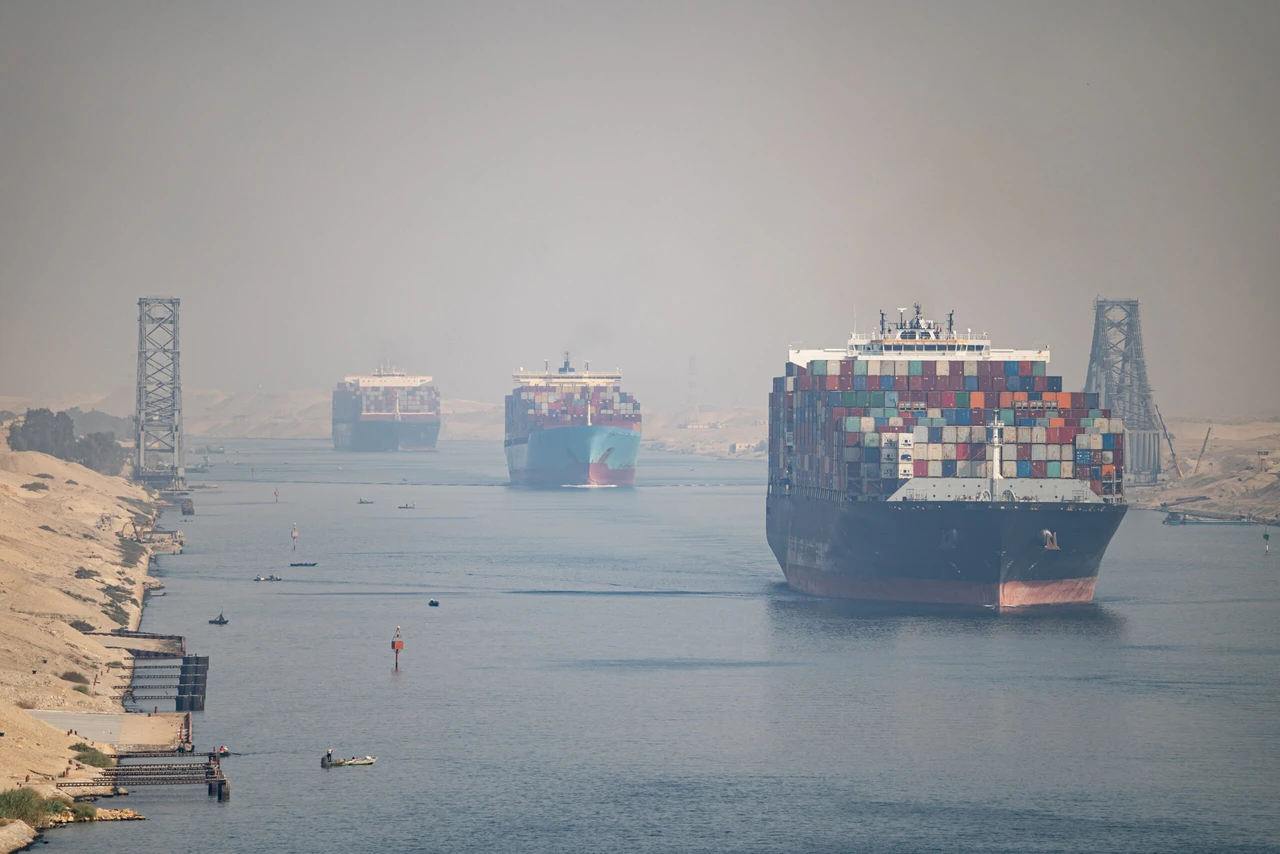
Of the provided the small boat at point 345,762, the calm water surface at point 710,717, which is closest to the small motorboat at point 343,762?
the small boat at point 345,762

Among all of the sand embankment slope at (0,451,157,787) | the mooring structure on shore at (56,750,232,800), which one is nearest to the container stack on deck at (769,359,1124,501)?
the sand embankment slope at (0,451,157,787)

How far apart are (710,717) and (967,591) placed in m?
24.5

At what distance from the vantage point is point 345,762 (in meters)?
57.0

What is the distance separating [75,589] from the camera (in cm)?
8644

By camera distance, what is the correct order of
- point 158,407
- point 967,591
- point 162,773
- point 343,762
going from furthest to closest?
point 158,407, point 967,591, point 343,762, point 162,773

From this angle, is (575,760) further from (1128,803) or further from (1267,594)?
(1267,594)

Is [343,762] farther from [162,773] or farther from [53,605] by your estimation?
[53,605]

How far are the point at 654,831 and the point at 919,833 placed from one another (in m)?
7.86

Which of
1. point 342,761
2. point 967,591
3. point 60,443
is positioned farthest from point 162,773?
point 60,443

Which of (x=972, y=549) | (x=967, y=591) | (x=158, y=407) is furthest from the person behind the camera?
(x=158, y=407)

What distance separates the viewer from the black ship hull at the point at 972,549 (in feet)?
271

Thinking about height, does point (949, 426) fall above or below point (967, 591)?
above

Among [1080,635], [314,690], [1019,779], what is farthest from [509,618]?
[1019,779]

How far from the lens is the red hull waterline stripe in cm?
8431
